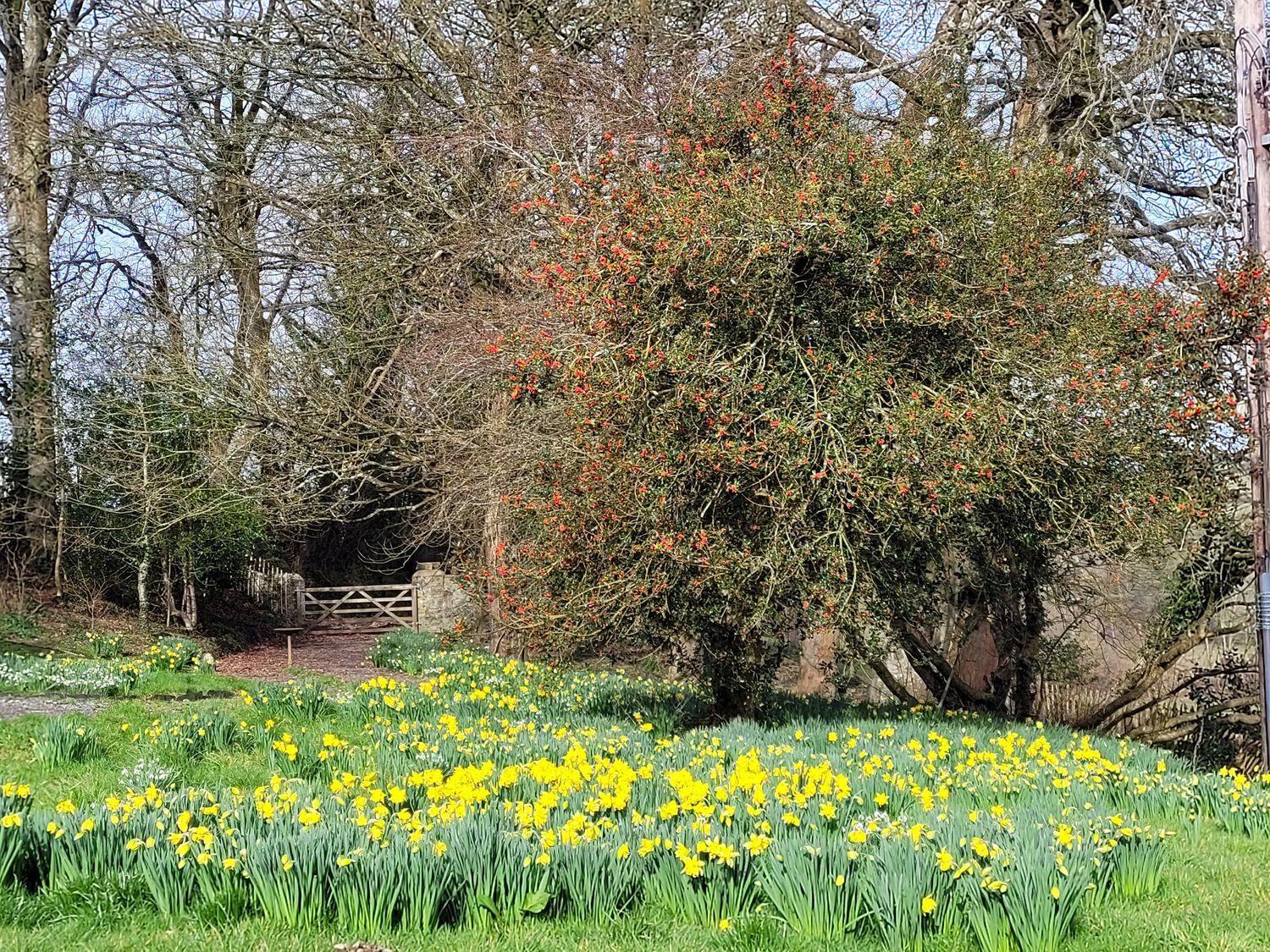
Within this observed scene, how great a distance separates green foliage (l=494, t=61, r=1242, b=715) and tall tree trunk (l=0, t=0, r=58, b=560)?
12848mm

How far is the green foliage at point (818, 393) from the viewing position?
7195 mm

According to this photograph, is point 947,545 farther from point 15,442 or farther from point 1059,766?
point 15,442

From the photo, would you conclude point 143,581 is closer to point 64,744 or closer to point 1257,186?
point 64,744

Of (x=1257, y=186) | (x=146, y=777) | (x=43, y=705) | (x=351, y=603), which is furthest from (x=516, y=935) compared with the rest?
(x=351, y=603)

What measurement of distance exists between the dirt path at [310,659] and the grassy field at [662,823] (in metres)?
7.39

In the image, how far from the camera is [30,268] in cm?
1864

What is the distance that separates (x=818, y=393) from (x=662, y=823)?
3660 millimetres

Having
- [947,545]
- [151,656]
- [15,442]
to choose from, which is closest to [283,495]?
[151,656]

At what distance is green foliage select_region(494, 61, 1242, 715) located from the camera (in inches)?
283

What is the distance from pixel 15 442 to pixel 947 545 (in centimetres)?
1546

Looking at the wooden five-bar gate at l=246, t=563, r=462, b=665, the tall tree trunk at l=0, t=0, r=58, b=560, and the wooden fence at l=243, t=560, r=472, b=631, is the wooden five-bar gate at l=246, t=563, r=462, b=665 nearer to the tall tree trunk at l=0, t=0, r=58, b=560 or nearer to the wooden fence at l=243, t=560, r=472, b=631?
the wooden fence at l=243, t=560, r=472, b=631

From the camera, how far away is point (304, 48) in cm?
1377

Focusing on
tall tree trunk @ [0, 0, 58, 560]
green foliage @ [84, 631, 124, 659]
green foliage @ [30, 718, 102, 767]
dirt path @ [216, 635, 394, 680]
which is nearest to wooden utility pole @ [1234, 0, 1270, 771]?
green foliage @ [30, 718, 102, 767]

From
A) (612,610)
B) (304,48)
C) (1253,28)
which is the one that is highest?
(304,48)
